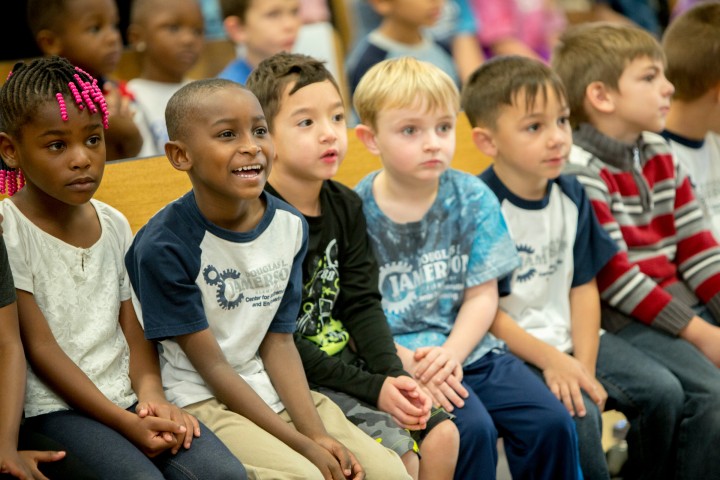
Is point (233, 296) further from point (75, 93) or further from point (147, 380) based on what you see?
point (75, 93)

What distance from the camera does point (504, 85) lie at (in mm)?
2467

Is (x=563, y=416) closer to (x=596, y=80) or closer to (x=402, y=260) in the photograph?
(x=402, y=260)

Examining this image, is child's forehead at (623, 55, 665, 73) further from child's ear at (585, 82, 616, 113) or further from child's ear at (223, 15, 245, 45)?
child's ear at (223, 15, 245, 45)

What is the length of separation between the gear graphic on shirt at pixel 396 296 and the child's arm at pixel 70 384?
71 cm

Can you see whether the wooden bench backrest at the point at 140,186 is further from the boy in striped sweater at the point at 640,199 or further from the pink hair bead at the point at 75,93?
the boy in striped sweater at the point at 640,199

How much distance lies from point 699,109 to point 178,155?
1.80 metres

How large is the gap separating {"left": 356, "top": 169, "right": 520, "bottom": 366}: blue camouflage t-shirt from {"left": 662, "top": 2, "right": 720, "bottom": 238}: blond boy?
938 mm

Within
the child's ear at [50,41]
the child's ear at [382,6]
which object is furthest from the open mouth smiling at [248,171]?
the child's ear at [382,6]

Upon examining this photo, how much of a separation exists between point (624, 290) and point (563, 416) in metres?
0.54

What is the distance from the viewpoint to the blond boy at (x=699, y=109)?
2.97 meters

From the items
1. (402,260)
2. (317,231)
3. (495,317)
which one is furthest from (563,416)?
(317,231)

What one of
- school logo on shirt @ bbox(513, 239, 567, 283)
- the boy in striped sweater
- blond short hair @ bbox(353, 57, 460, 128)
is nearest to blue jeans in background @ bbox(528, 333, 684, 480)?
the boy in striped sweater

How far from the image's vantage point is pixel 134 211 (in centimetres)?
225

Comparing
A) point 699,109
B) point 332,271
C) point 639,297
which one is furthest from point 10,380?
point 699,109
